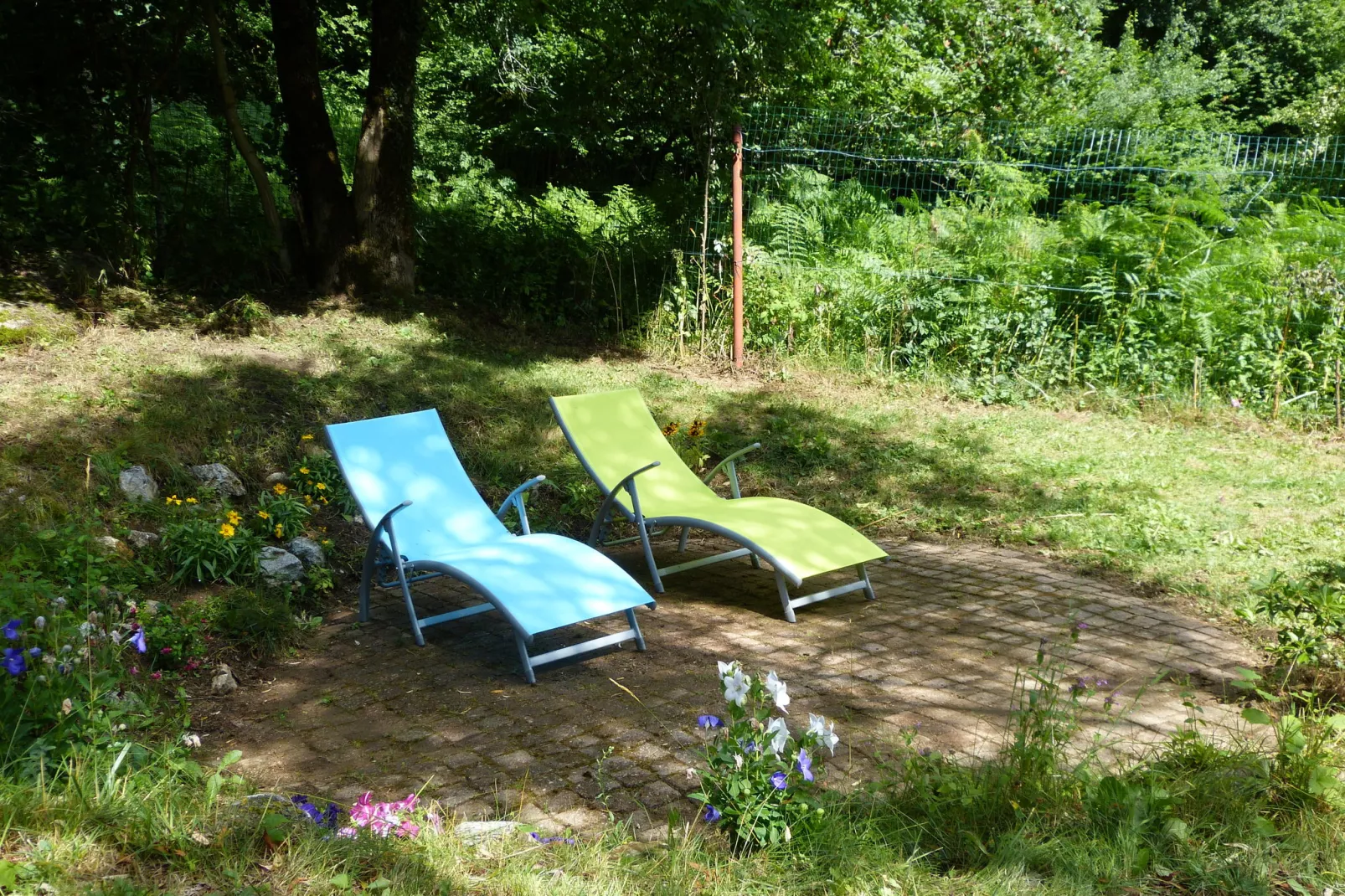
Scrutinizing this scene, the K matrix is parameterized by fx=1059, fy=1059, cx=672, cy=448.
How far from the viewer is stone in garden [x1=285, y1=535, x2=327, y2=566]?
5180 millimetres

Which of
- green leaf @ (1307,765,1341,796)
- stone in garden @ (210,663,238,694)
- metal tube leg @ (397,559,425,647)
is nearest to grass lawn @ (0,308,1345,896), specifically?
green leaf @ (1307,765,1341,796)

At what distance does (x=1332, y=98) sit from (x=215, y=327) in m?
20.2

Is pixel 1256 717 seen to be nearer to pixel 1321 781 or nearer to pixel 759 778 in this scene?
pixel 1321 781

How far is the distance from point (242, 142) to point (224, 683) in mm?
5958

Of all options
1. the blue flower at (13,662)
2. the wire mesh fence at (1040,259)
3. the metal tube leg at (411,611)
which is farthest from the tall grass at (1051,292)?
the blue flower at (13,662)

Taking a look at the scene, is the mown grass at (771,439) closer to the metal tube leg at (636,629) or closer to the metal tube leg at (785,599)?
the metal tube leg at (785,599)

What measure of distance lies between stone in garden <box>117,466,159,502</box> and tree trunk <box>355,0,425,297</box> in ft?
12.9

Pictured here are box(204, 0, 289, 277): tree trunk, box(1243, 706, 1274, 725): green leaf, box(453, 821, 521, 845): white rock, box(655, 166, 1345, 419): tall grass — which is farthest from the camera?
box(204, 0, 289, 277): tree trunk

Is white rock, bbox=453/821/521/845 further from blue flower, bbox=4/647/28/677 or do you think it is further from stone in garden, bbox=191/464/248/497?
stone in garden, bbox=191/464/248/497

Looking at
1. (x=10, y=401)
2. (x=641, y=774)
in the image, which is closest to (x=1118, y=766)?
(x=641, y=774)

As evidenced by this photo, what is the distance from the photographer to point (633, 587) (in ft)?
14.6

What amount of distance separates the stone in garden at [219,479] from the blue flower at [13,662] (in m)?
2.68

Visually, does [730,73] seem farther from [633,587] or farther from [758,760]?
[758,760]

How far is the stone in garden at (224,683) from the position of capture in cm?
397
